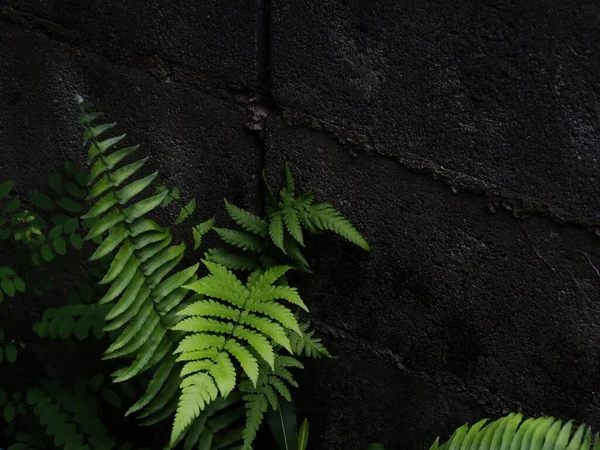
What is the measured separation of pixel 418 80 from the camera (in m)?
2.62

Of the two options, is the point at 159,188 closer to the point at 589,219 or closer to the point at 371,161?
the point at 371,161

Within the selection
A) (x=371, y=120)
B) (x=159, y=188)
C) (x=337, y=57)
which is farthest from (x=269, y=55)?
(x=159, y=188)

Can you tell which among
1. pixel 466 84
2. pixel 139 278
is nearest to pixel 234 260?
pixel 139 278

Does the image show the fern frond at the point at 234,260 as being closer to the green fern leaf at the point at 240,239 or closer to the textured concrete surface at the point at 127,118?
the green fern leaf at the point at 240,239

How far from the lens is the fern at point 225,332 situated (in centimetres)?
259

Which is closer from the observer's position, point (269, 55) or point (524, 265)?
point (524, 265)

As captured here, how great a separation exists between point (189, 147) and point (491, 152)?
134cm

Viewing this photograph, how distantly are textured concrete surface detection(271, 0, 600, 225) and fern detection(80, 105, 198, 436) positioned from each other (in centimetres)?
74

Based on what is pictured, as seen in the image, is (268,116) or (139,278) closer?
(139,278)

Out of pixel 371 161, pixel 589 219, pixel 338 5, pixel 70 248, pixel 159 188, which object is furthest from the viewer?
pixel 70 248

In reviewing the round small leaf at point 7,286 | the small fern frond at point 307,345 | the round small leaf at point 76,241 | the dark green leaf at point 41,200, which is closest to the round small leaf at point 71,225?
the round small leaf at point 76,241

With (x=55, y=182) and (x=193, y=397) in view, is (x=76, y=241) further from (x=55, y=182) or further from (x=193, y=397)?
(x=193, y=397)

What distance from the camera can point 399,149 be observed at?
279cm

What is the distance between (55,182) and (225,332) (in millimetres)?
1335
